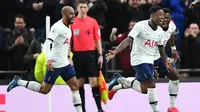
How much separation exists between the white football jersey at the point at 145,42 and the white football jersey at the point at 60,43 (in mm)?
1300

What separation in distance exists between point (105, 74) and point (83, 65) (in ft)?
3.32

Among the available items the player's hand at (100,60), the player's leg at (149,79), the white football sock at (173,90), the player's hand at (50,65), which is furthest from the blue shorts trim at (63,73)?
the white football sock at (173,90)

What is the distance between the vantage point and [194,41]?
17.4 metres

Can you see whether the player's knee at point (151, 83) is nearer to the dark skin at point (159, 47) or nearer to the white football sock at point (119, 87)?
the dark skin at point (159, 47)

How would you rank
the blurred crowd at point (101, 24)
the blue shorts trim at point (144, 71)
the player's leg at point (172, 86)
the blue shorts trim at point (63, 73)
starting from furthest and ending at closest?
the blurred crowd at point (101, 24) < the player's leg at point (172, 86) < the blue shorts trim at point (63, 73) < the blue shorts trim at point (144, 71)

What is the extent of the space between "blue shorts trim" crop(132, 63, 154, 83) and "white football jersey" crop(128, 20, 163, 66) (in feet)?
0.25

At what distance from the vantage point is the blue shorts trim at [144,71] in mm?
14500

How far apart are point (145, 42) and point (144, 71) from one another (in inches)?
21.9

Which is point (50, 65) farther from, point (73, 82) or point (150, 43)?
point (150, 43)

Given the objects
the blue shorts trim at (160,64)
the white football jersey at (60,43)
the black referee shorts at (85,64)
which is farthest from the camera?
the black referee shorts at (85,64)

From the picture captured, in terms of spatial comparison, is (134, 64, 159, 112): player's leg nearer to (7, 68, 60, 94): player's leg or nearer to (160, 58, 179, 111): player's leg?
(160, 58, 179, 111): player's leg

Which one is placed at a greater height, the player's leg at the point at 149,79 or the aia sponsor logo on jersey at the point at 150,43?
the aia sponsor logo on jersey at the point at 150,43

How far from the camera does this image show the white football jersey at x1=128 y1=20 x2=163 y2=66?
14508 mm

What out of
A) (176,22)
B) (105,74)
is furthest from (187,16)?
(105,74)
